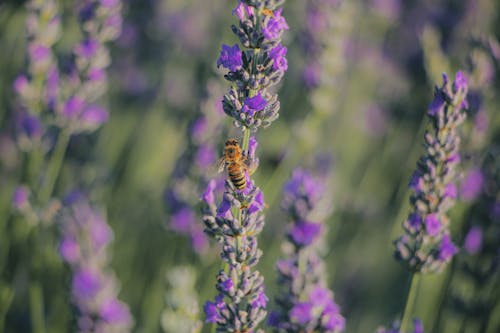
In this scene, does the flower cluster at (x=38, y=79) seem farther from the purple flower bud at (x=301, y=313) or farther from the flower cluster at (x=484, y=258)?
the flower cluster at (x=484, y=258)

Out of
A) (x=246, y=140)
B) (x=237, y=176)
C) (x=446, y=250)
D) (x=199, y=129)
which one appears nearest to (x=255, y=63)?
(x=246, y=140)

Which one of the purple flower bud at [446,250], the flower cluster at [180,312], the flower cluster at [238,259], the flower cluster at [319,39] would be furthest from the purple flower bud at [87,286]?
the flower cluster at [319,39]

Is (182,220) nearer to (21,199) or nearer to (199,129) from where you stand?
(199,129)

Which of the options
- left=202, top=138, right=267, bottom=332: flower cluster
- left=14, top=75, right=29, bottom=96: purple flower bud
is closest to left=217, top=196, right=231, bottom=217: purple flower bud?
left=202, top=138, right=267, bottom=332: flower cluster

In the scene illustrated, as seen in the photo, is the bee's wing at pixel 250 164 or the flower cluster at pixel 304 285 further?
the flower cluster at pixel 304 285

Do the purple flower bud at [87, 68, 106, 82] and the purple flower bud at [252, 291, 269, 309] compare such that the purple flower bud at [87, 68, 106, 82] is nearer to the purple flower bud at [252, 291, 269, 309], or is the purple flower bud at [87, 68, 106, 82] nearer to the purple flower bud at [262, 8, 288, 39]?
the purple flower bud at [262, 8, 288, 39]

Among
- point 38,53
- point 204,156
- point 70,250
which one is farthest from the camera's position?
point 204,156

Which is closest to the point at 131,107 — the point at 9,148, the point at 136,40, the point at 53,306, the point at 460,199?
the point at 136,40
